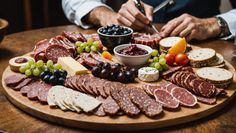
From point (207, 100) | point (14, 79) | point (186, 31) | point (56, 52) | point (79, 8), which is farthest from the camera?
point (79, 8)

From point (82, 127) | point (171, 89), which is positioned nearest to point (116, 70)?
point (171, 89)

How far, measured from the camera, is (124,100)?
1.17 meters

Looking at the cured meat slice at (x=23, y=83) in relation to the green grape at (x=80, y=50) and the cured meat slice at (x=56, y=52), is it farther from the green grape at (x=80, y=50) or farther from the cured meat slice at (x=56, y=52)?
the green grape at (x=80, y=50)

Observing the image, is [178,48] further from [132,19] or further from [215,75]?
[132,19]

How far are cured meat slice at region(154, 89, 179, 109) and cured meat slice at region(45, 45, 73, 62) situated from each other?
1.54ft

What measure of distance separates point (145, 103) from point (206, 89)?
217 millimetres

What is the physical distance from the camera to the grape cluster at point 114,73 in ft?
4.38

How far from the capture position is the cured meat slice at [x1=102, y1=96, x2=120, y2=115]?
3.65 feet

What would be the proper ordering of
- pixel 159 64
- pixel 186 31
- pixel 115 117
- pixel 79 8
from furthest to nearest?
pixel 79 8
pixel 186 31
pixel 159 64
pixel 115 117

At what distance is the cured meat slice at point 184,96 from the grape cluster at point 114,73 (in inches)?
6.6

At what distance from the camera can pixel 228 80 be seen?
132cm

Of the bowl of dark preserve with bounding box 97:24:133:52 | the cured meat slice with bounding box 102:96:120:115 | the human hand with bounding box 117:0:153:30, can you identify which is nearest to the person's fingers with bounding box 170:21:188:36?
the human hand with bounding box 117:0:153:30

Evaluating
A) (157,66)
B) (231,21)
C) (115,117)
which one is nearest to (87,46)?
(157,66)

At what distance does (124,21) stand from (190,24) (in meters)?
0.33
